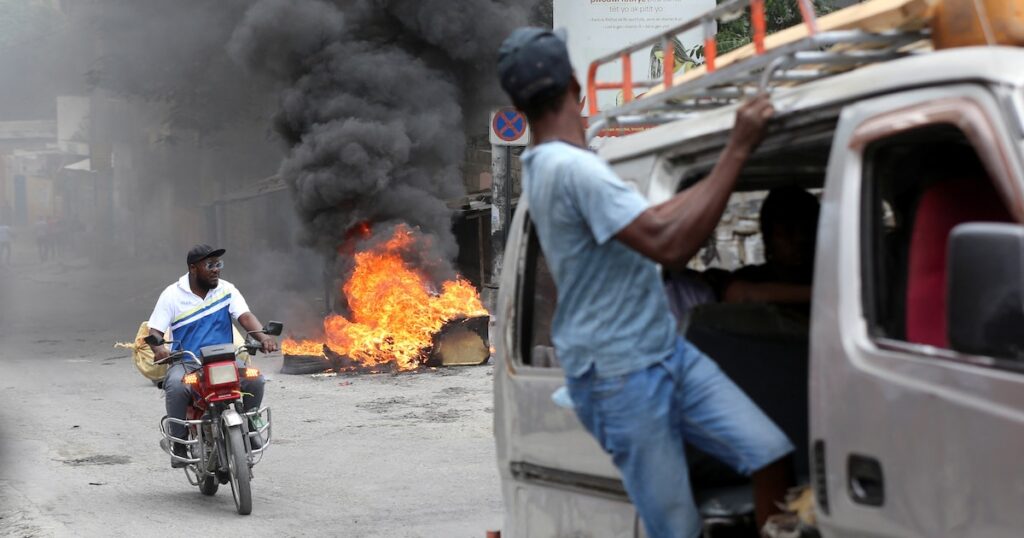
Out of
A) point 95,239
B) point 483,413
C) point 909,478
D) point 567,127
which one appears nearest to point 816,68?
point 567,127

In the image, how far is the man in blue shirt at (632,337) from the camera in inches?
107

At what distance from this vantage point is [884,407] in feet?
7.73

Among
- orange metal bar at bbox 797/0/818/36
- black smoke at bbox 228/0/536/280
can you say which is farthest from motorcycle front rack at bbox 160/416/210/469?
black smoke at bbox 228/0/536/280

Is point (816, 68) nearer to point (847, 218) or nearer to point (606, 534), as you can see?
point (847, 218)

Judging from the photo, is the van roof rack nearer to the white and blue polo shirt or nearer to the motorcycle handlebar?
the motorcycle handlebar

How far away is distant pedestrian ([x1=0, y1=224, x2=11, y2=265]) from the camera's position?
44.0 meters

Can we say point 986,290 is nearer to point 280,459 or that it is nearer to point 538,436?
point 538,436

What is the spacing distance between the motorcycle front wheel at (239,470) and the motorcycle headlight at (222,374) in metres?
0.29

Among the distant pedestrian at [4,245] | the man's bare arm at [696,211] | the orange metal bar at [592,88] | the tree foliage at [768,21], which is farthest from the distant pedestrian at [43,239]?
the man's bare arm at [696,211]

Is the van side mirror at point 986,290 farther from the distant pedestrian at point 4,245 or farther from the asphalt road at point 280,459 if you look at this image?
the distant pedestrian at point 4,245

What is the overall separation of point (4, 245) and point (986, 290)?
1814 inches

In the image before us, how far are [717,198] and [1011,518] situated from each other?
87 cm

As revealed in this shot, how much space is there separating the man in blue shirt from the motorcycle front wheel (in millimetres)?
4561

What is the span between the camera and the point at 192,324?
784 cm
